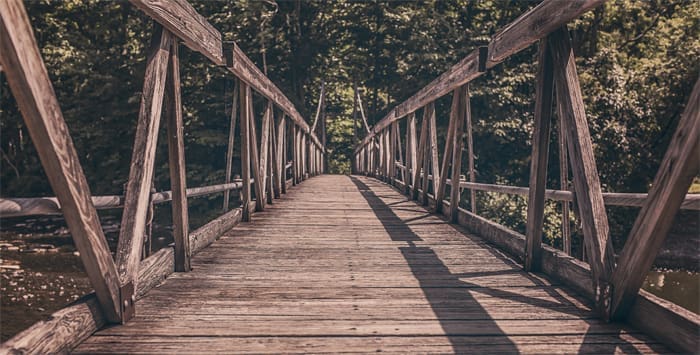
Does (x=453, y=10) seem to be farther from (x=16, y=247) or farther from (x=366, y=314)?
(x=366, y=314)

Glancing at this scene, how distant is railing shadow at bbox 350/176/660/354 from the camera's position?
2.36m

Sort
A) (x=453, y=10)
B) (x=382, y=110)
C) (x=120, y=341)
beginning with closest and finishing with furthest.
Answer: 1. (x=120, y=341)
2. (x=453, y=10)
3. (x=382, y=110)

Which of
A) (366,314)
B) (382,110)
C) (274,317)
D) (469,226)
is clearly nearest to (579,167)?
(366,314)

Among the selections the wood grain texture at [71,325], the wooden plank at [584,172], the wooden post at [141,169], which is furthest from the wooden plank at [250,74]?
the wooden plank at [584,172]

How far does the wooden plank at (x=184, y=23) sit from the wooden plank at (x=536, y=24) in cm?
203

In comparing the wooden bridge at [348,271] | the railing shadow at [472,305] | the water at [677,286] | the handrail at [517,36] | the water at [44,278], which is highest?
the handrail at [517,36]

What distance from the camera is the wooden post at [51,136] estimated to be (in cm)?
172

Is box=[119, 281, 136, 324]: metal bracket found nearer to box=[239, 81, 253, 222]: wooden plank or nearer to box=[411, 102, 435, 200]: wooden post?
box=[239, 81, 253, 222]: wooden plank

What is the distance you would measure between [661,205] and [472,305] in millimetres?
1090

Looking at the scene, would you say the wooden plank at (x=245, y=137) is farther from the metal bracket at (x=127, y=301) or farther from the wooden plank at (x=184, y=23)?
the metal bracket at (x=127, y=301)

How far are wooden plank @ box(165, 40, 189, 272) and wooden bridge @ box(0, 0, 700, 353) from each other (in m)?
0.01

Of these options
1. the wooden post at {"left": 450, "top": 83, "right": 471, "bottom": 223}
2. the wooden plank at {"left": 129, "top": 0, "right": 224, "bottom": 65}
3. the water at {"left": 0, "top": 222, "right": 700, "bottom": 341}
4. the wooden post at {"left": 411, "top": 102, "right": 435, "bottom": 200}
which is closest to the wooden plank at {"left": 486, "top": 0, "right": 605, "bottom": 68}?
the wooden post at {"left": 450, "top": 83, "right": 471, "bottom": 223}

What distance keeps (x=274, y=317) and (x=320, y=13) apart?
30.1 metres

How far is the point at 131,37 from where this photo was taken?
22891 millimetres
